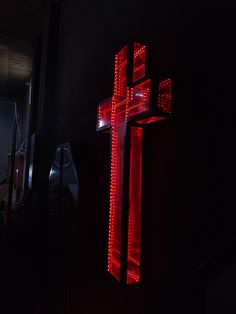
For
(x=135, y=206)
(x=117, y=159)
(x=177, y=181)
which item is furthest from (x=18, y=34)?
(x=177, y=181)

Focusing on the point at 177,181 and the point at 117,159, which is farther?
the point at 117,159

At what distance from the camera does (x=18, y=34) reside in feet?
20.0

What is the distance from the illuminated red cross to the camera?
4.11 feet

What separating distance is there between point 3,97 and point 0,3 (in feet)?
23.6

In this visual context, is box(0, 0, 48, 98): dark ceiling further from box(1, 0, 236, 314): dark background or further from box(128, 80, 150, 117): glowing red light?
box(128, 80, 150, 117): glowing red light

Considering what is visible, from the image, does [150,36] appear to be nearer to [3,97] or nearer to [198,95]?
[198,95]

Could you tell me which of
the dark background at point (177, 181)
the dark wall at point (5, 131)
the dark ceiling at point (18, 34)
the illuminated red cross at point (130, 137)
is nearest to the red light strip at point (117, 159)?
the illuminated red cross at point (130, 137)

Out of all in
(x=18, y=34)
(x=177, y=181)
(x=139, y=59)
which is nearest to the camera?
(x=177, y=181)

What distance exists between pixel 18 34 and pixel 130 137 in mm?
6048

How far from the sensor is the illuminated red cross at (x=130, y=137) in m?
1.25

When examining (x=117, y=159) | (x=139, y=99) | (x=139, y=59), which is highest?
(x=139, y=59)

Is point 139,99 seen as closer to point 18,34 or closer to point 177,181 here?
Result: point 177,181

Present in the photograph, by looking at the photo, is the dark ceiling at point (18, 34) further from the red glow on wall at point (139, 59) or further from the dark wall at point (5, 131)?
the red glow on wall at point (139, 59)

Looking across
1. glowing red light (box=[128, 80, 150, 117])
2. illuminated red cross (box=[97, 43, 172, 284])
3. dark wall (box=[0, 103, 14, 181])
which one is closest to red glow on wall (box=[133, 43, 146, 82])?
illuminated red cross (box=[97, 43, 172, 284])
